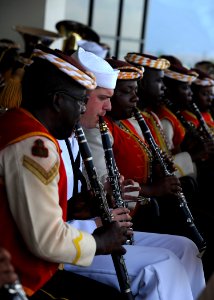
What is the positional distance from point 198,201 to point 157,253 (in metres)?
2.03

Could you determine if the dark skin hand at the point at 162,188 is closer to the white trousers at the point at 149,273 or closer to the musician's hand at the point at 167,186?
the musician's hand at the point at 167,186

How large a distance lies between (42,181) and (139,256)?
1.04 meters

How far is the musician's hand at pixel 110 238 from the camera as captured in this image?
2428mm

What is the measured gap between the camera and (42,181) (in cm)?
216

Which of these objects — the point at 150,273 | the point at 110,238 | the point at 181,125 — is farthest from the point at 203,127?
the point at 110,238

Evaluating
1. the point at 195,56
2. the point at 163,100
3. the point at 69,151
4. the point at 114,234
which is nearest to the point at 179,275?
the point at 114,234

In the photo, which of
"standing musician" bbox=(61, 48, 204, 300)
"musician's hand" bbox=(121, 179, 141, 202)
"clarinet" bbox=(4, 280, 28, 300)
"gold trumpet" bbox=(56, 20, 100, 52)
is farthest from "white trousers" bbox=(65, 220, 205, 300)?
"gold trumpet" bbox=(56, 20, 100, 52)

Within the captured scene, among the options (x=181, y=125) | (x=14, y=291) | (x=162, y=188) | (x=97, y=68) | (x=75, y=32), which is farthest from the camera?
(x=75, y=32)

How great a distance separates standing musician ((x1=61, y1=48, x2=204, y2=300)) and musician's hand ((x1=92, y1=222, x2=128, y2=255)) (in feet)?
1.01

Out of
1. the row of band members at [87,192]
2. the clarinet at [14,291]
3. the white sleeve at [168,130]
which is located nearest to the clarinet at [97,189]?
the row of band members at [87,192]

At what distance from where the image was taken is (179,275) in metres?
3.00

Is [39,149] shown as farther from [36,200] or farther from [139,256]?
[139,256]

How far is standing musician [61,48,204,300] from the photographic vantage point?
9.39 ft

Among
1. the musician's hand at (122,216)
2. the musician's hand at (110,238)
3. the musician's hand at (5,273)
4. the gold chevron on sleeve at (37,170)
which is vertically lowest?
the musician's hand at (122,216)
